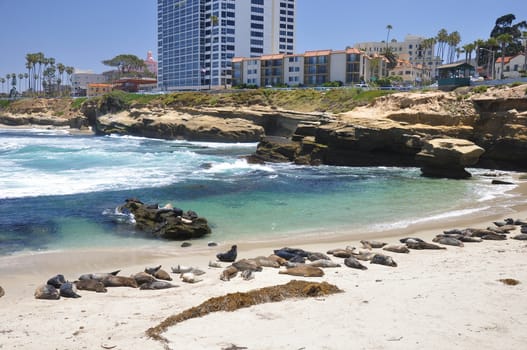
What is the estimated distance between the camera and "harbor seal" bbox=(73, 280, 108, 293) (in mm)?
10517

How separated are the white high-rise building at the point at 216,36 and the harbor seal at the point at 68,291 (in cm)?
9859

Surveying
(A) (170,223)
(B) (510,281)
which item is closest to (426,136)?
(A) (170,223)

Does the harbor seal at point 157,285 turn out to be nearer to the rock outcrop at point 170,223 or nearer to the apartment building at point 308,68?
the rock outcrop at point 170,223

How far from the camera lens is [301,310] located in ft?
27.7

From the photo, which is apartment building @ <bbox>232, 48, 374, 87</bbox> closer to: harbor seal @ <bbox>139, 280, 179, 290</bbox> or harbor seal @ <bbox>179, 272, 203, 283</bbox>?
harbor seal @ <bbox>179, 272, 203, 283</bbox>

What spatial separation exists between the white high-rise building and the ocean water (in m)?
76.0

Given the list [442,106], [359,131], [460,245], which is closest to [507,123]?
[442,106]

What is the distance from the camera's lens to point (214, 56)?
372 ft

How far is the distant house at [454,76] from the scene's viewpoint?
45250mm

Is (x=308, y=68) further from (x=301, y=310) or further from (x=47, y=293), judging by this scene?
(x=301, y=310)

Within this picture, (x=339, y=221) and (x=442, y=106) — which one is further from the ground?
(x=442, y=106)

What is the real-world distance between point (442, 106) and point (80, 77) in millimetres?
154233

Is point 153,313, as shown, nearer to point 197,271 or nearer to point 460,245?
point 197,271

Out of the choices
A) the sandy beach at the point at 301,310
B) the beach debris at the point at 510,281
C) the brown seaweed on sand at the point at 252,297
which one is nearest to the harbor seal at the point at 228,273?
the sandy beach at the point at 301,310
